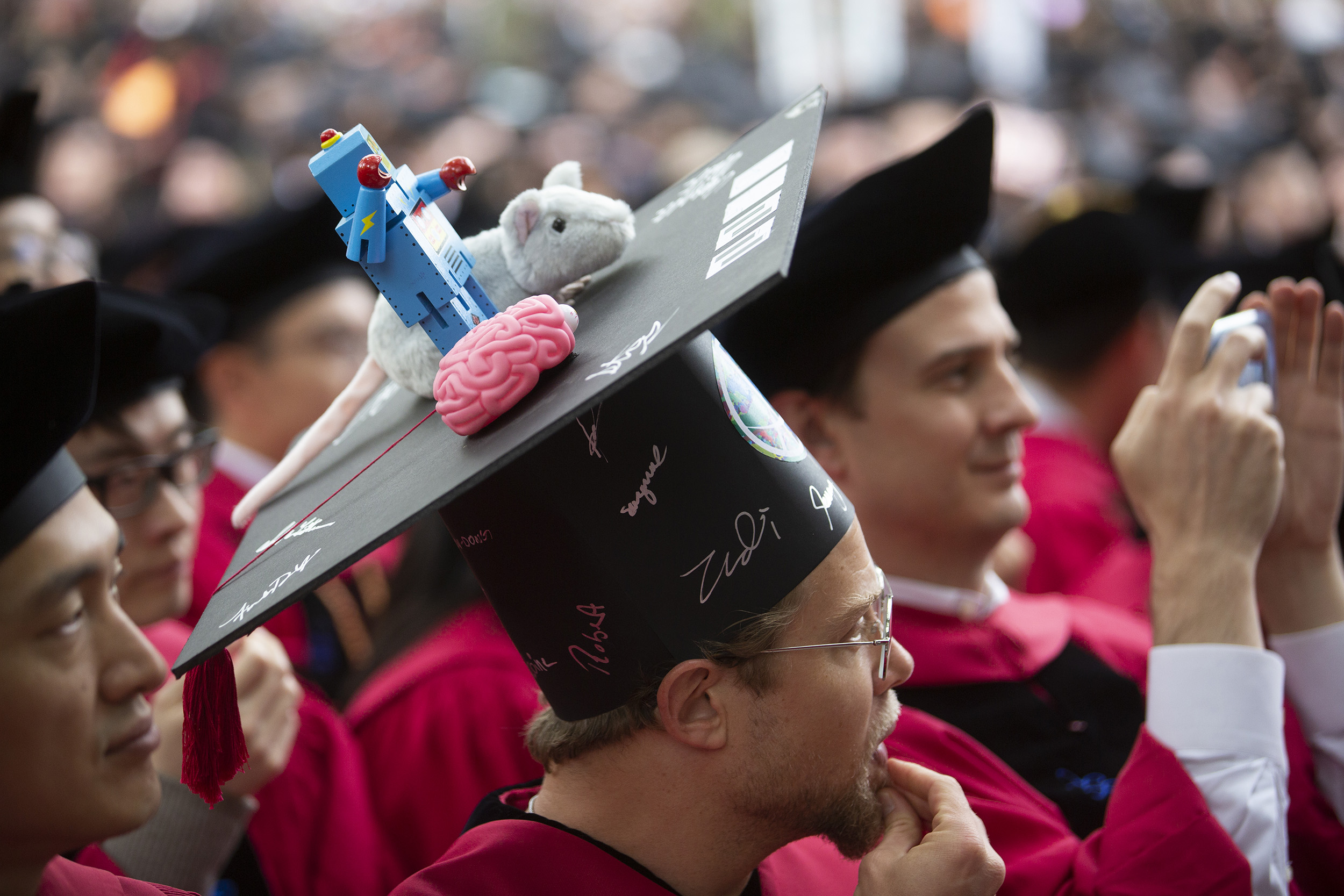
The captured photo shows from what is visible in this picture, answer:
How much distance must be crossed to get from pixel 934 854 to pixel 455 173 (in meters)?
1.14

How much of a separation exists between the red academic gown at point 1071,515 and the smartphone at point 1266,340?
1577 mm

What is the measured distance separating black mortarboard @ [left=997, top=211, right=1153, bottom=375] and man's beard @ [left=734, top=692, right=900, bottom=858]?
3.37m

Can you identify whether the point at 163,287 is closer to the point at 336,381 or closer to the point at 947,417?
the point at 336,381

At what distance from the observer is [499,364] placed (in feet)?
4.15

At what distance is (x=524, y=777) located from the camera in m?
2.78

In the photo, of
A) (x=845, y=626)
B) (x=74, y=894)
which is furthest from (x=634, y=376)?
(x=74, y=894)

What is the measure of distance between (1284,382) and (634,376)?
5.87 ft

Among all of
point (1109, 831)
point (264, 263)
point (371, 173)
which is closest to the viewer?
point (371, 173)

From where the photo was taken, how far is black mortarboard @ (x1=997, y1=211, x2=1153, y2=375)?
4.56 m
